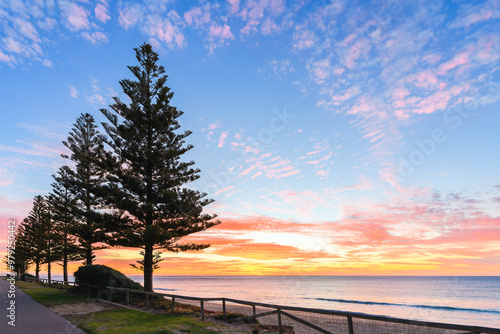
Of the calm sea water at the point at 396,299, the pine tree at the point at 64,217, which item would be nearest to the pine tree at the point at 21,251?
the pine tree at the point at 64,217

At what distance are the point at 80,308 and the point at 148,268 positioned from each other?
15.9ft

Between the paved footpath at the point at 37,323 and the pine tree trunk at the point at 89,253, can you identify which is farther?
the pine tree trunk at the point at 89,253

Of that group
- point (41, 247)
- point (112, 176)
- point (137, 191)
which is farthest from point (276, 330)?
point (41, 247)

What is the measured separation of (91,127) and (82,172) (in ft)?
15.0

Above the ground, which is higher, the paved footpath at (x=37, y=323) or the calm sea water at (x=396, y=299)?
the paved footpath at (x=37, y=323)

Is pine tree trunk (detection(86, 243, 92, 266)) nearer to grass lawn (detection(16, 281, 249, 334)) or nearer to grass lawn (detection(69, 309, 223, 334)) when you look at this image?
grass lawn (detection(16, 281, 249, 334))

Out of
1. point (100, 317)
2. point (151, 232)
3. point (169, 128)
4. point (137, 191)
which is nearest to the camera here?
point (100, 317)

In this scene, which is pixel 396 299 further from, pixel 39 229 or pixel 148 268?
pixel 39 229

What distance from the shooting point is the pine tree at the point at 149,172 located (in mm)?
20547

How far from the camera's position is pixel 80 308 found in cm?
1552

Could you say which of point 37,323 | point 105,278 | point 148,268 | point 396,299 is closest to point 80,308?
point 37,323

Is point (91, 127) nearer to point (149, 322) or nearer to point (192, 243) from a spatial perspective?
point (192, 243)

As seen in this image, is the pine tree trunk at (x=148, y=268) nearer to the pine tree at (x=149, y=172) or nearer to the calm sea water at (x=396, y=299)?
the pine tree at (x=149, y=172)

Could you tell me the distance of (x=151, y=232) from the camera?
18.9m
